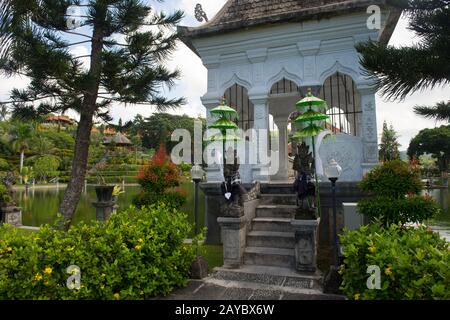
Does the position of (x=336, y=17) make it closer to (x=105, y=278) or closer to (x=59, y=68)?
(x=59, y=68)

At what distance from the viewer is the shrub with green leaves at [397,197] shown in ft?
14.9

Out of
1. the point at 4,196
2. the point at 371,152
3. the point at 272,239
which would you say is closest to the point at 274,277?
the point at 272,239

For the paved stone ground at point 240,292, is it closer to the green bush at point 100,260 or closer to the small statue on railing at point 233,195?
the green bush at point 100,260

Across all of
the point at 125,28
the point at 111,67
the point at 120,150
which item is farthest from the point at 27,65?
the point at 120,150

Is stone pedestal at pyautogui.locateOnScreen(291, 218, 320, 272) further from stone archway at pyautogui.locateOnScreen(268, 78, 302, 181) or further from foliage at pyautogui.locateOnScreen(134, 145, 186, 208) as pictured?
stone archway at pyautogui.locateOnScreen(268, 78, 302, 181)

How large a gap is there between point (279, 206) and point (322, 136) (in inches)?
77.9

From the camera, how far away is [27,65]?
199 inches

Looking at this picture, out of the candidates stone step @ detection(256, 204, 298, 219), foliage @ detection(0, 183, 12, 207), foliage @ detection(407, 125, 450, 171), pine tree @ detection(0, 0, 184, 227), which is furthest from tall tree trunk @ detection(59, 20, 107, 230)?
foliage @ detection(407, 125, 450, 171)

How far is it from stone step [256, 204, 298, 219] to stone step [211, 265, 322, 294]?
124cm

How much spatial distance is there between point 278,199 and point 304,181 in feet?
4.89

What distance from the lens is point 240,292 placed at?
4008mm

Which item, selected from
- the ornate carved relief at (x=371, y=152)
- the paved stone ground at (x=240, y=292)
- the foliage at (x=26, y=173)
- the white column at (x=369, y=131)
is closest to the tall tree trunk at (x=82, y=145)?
the paved stone ground at (x=240, y=292)

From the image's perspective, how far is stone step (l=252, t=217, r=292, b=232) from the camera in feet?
18.1

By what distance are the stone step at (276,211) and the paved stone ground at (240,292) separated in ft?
6.11
